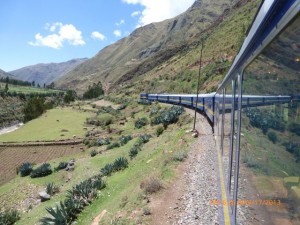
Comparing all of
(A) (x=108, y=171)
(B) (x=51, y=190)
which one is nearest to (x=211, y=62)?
(A) (x=108, y=171)

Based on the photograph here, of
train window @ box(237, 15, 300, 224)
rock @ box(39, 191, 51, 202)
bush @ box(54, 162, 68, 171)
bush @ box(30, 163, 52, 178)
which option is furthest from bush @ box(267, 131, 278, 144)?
bush @ box(54, 162, 68, 171)

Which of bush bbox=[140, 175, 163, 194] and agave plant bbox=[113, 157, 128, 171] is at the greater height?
bush bbox=[140, 175, 163, 194]

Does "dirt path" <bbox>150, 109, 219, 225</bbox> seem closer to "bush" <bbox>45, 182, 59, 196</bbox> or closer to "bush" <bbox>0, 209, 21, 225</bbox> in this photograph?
"bush" <bbox>0, 209, 21, 225</bbox>

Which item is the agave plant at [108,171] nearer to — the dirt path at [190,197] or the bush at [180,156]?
the bush at [180,156]

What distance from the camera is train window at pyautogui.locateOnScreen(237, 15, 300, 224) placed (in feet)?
8.72

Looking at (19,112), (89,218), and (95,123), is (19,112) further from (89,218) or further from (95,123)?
(89,218)

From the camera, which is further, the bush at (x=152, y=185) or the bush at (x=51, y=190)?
the bush at (x=51, y=190)

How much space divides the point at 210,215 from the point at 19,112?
423 ft

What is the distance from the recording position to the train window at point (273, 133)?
2658mm

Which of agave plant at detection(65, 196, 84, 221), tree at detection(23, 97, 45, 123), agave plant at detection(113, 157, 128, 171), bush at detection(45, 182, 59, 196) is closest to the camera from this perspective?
agave plant at detection(65, 196, 84, 221)

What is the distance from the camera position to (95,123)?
5844cm

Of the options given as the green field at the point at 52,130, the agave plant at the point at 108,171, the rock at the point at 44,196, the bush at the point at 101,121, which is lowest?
the green field at the point at 52,130

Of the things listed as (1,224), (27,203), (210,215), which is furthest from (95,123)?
(210,215)

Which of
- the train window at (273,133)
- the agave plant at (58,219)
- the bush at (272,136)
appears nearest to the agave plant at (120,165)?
the agave plant at (58,219)
